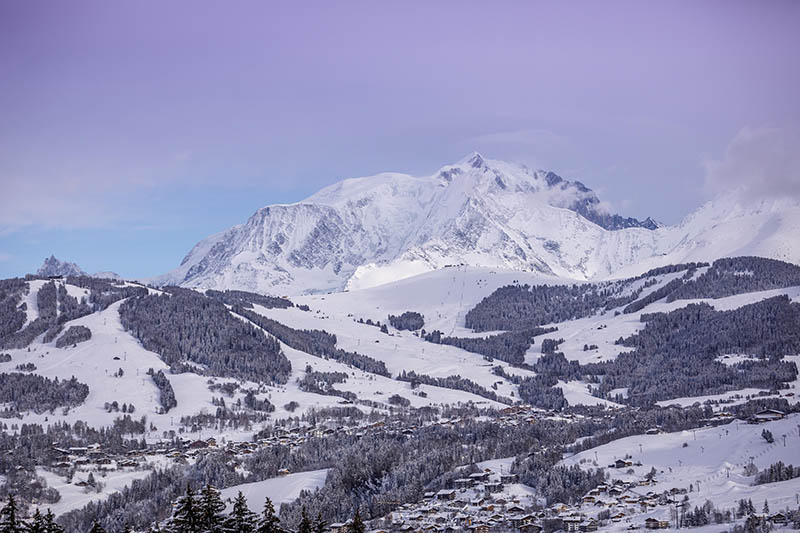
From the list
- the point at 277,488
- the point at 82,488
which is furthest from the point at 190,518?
the point at 82,488

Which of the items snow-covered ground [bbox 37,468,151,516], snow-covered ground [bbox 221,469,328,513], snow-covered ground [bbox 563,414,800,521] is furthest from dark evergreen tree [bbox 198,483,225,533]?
snow-covered ground [bbox 37,468,151,516]

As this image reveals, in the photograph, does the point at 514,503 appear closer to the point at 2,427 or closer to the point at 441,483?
the point at 441,483

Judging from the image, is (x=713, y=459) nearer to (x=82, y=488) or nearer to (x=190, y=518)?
(x=190, y=518)

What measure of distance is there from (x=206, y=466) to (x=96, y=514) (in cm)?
2542

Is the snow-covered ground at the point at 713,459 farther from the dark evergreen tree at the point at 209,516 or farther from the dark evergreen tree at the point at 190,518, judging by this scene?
the dark evergreen tree at the point at 190,518

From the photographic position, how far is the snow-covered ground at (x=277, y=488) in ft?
461

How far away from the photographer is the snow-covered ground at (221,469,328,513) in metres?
140

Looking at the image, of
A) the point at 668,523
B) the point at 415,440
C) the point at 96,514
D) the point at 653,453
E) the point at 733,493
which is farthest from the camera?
the point at 415,440

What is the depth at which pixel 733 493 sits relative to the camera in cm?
11550

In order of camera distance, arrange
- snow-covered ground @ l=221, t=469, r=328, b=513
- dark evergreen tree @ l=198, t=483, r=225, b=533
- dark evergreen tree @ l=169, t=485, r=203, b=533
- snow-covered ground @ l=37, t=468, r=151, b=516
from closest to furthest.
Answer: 1. dark evergreen tree @ l=169, t=485, r=203, b=533
2. dark evergreen tree @ l=198, t=483, r=225, b=533
3. snow-covered ground @ l=221, t=469, r=328, b=513
4. snow-covered ground @ l=37, t=468, r=151, b=516

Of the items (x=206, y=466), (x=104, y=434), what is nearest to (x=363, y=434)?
(x=206, y=466)

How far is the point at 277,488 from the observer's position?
147875 millimetres

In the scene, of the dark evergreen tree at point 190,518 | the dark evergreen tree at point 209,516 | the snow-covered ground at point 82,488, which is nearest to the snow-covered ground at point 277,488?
the snow-covered ground at point 82,488

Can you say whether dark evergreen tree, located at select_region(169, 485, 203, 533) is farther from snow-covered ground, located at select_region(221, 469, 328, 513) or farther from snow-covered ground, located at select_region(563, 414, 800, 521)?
snow-covered ground, located at select_region(221, 469, 328, 513)
